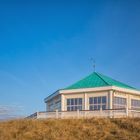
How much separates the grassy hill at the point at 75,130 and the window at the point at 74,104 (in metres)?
8.23

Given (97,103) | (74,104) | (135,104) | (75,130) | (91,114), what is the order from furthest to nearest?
(135,104), (74,104), (97,103), (91,114), (75,130)

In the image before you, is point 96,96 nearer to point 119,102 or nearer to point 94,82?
point 119,102

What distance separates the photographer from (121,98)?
3422cm

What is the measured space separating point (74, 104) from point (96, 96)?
8.59 ft

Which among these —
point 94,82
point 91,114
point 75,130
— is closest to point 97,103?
point 94,82

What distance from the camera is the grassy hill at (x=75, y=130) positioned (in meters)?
22.9

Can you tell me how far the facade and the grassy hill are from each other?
724cm

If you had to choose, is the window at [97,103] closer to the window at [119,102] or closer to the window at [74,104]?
the window at [119,102]

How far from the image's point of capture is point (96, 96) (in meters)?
33.7

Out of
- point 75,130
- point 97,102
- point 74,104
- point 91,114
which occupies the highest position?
point 97,102

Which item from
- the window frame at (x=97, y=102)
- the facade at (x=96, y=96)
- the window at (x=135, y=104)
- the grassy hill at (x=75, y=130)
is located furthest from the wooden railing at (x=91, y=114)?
the window at (x=135, y=104)

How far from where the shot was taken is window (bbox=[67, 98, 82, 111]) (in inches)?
1361

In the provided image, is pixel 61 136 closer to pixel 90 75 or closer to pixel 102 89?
pixel 102 89

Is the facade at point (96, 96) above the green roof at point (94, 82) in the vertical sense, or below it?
below
